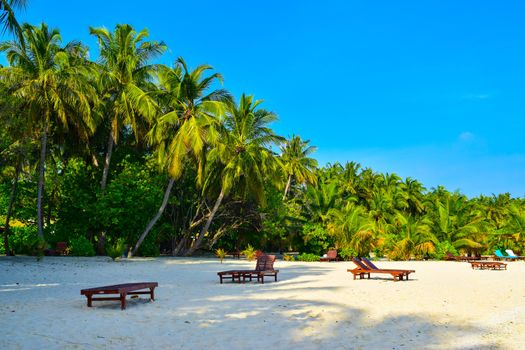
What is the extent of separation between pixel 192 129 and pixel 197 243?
352 inches

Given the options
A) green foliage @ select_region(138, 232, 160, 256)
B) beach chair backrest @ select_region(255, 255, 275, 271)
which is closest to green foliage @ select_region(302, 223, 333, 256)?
green foliage @ select_region(138, 232, 160, 256)

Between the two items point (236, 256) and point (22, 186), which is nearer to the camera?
point (22, 186)

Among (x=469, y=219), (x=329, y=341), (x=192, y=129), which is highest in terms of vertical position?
(x=192, y=129)

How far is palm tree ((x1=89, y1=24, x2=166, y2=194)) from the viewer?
84.9 ft

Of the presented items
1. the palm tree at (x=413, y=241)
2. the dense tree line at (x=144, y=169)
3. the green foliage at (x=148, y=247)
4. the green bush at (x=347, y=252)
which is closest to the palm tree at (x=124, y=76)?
the dense tree line at (x=144, y=169)

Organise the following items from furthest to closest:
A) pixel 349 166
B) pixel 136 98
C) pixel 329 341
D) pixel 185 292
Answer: pixel 349 166, pixel 136 98, pixel 185 292, pixel 329 341

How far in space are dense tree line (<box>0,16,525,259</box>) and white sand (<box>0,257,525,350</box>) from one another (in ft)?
40.6

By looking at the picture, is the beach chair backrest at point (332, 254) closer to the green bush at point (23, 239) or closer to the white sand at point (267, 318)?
the white sand at point (267, 318)

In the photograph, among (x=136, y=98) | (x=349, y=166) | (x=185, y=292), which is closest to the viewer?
(x=185, y=292)

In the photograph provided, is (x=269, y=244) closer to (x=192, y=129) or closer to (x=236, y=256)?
(x=236, y=256)

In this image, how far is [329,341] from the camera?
641 cm

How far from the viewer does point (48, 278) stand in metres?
14.5

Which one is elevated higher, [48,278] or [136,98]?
[136,98]

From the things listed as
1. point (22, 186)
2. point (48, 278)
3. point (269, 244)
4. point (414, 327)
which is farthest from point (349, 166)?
point (414, 327)
